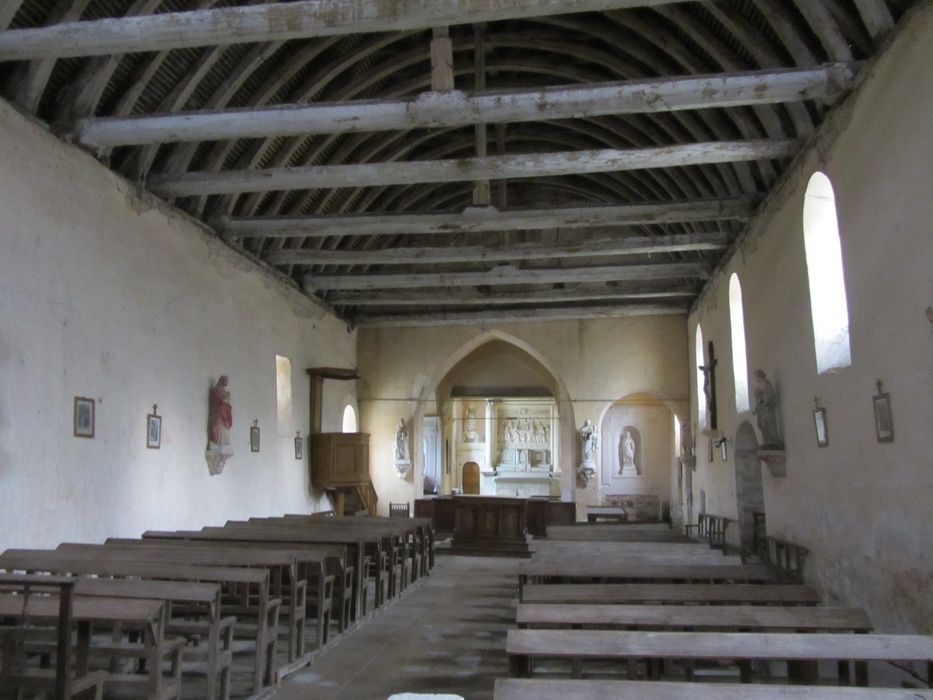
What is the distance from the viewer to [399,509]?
18312 millimetres

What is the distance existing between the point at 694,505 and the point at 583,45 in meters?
10.0

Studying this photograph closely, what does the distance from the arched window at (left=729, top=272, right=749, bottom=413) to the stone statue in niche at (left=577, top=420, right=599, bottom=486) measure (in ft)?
18.4

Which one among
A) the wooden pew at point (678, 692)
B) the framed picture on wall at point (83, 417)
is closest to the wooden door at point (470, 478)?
the framed picture on wall at point (83, 417)

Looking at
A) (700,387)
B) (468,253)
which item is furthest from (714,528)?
(468,253)

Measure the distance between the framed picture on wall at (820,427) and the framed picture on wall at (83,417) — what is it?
7.91 meters

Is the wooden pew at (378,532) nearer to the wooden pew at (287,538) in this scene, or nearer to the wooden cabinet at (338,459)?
the wooden pew at (287,538)

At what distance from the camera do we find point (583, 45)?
35.5 feet

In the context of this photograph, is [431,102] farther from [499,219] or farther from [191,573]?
[191,573]

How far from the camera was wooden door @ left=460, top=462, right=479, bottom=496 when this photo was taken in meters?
24.5

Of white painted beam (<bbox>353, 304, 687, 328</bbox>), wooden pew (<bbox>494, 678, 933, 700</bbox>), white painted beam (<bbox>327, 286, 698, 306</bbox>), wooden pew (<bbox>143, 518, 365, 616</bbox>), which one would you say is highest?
white painted beam (<bbox>327, 286, 698, 306</bbox>)

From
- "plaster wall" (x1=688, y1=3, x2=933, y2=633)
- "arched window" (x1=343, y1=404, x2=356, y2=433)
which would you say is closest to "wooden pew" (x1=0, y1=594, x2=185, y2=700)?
"plaster wall" (x1=688, y1=3, x2=933, y2=633)

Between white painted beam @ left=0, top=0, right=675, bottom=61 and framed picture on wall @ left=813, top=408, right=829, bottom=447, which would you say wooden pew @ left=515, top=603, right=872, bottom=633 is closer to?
framed picture on wall @ left=813, top=408, right=829, bottom=447

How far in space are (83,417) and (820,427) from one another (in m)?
7.95

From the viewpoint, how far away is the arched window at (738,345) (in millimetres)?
12492
